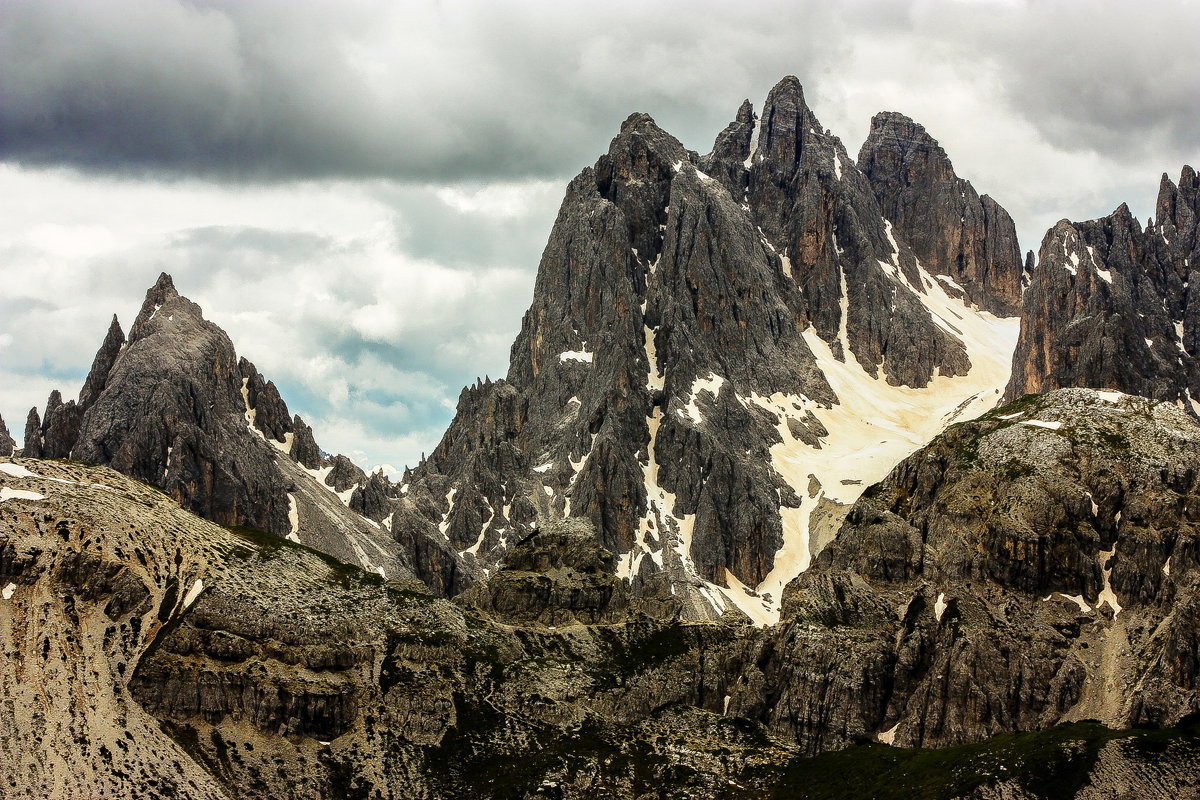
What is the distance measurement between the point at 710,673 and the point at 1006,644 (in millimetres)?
41111

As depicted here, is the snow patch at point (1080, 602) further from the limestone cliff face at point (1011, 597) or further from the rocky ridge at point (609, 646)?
the rocky ridge at point (609, 646)

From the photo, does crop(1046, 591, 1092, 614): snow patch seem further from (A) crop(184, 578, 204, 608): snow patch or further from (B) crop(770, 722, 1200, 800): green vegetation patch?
(A) crop(184, 578, 204, 608): snow patch

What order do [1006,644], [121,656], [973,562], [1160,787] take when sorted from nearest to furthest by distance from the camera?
[1160,787] < [121,656] < [1006,644] < [973,562]

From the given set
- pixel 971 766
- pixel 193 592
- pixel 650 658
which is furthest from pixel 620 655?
pixel 971 766

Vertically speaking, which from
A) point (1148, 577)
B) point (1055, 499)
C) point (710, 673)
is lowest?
point (710, 673)

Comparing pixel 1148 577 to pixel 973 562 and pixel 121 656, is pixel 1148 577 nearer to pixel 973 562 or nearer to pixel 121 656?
pixel 973 562

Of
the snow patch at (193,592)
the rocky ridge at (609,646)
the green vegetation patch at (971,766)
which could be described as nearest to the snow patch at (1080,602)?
the rocky ridge at (609,646)

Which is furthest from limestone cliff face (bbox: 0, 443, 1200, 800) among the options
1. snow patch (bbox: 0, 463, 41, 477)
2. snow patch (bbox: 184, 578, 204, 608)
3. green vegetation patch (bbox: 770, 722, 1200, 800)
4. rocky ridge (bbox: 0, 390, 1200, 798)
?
snow patch (bbox: 0, 463, 41, 477)

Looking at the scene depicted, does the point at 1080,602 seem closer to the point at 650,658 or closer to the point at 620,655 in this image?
the point at 650,658

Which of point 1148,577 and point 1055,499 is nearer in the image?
point 1148,577

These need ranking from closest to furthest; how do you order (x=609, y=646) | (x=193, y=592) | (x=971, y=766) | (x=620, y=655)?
(x=971, y=766) → (x=193, y=592) → (x=620, y=655) → (x=609, y=646)

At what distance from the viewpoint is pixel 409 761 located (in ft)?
482

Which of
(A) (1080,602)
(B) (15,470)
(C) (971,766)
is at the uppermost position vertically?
(B) (15,470)

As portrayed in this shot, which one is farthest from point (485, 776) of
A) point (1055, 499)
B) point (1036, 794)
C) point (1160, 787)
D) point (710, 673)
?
point (1055, 499)
